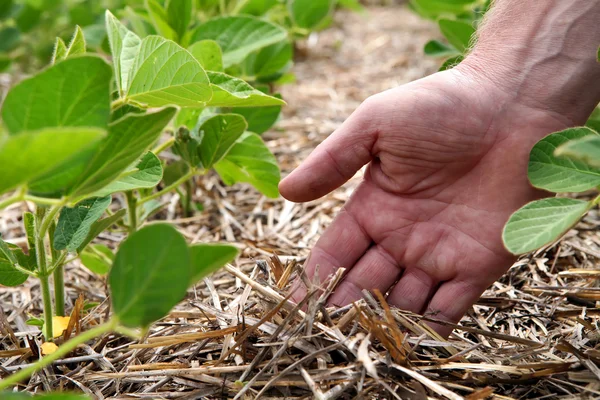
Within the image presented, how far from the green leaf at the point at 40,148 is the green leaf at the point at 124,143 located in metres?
0.13

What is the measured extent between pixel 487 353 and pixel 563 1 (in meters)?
0.75

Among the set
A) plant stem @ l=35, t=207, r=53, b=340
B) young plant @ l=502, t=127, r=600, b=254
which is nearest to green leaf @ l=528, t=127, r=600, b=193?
young plant @ l=502, t=127, r=600, b=254

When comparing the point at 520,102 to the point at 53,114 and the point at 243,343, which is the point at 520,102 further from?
the point at 53,114

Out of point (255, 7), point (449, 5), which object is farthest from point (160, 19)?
point (449, 5)

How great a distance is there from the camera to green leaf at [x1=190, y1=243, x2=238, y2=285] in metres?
0.61

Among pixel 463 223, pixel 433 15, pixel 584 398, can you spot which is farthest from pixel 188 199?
pixel 433 15

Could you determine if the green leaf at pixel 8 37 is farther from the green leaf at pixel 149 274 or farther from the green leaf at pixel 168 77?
the green leaf at pixel 149 274

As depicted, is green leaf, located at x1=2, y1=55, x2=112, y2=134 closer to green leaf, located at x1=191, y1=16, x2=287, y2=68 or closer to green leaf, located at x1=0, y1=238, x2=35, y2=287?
green leaf, located at x1=0, y1=238, x2=35, y2=287

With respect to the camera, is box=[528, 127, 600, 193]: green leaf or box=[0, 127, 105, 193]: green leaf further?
box=[528, 127, 600, 193]: green leaf

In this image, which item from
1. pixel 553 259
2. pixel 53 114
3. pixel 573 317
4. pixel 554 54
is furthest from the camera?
pixel 553 259

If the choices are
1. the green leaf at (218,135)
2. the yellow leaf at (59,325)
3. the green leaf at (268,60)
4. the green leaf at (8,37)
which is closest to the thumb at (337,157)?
the green leaf at (218,135)

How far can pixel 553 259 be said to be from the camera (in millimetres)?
1351

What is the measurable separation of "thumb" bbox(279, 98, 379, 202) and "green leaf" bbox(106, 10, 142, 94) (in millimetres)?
367

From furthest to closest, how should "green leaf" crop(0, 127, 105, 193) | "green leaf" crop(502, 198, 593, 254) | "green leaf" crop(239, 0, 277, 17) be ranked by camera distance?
"green leaf" crop(239, 0, 277, 17) < "green leaf" crop(502, 198, 593, 254) < "green leaf" crop(0, 127, 105, 193)
